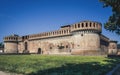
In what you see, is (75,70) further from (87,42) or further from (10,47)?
(10,47)

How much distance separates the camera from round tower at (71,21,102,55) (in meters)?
46.3

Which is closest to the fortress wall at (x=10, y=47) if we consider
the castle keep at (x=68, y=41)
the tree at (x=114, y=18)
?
the castle keep at (x=68, y=41)

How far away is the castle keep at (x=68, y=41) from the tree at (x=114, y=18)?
1342cm

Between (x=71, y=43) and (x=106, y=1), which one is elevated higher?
(x=106, y=1)

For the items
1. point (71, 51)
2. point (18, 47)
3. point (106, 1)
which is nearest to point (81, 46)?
point (71, 51)

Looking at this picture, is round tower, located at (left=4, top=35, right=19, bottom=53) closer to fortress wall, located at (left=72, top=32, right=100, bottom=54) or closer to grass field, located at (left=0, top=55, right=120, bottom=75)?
fortress wall, located at (left=72, top=32, right=100, bottom=54)

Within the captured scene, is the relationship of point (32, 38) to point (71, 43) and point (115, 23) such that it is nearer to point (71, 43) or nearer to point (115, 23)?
point (71, 43)

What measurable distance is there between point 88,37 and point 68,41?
850 cm

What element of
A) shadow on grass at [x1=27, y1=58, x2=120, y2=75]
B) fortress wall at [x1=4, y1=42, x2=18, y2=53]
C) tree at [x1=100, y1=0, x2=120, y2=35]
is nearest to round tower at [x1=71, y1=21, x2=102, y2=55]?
tree at [x1=100, y1=0, x2=120, y2=35]

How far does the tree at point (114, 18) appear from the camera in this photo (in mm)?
27644

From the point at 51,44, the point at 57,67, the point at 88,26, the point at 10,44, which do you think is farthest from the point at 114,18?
the point at 10,44

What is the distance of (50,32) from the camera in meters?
60.4

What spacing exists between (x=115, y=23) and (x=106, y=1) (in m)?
4.26

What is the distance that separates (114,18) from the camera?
31.6m
